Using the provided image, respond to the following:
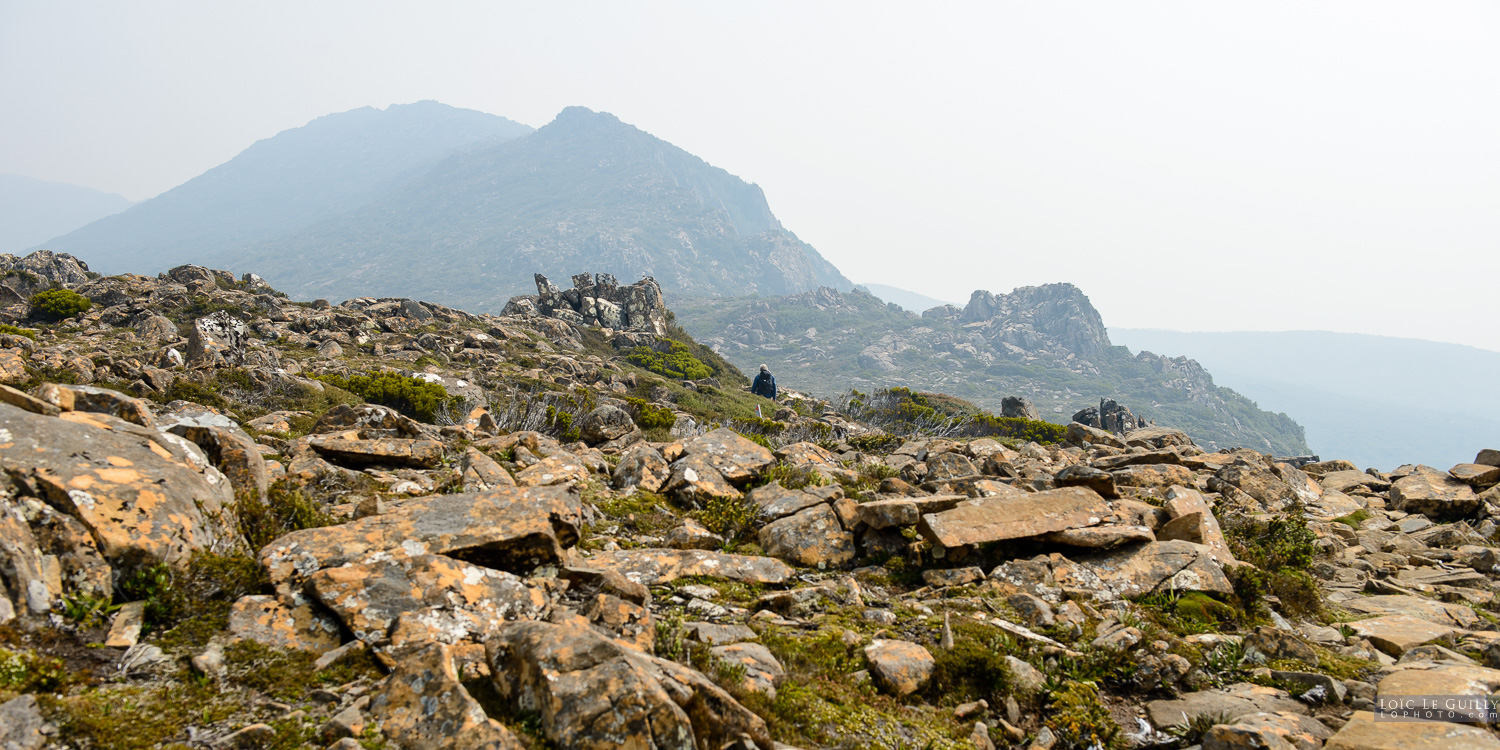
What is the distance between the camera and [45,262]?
46.2m

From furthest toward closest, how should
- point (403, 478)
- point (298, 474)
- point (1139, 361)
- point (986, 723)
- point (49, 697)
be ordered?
point (1139, 361), point (403, 478), point (298, 474), point (986, 723), point (49, 697)

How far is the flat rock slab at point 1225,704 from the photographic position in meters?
4.77

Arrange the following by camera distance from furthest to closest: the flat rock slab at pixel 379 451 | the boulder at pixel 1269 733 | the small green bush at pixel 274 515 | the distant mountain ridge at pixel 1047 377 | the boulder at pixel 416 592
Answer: the distant mountain ridge at pixel 1047 377, the flat rock slab at pixel 379 451, the small green bush at pixel 274 515, the boulder at pixel 416 592, the boulder at pixel 1269 733

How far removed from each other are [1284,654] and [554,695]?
6796 mm

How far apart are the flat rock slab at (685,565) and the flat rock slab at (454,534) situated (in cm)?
74

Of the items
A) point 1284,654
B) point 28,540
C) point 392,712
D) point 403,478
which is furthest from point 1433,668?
point 403,478

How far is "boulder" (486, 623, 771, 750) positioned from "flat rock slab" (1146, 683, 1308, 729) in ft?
11.9

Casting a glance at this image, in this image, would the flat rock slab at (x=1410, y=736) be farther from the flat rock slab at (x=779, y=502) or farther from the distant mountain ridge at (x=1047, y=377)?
the distant mountain ridge at (x=1047, y=377)

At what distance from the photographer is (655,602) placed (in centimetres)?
631

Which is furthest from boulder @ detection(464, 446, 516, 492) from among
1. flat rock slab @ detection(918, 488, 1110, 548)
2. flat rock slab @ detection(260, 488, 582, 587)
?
flat rock slab @ detection(918, 488, 1110, 548)

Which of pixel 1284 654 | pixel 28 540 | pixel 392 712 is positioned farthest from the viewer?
pixel 1284 654

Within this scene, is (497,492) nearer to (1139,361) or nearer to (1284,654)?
(1284,654)

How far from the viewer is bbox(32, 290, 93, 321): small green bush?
35938mm

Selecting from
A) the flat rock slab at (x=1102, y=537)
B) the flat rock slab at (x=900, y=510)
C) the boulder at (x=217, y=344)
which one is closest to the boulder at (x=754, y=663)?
the flat rock slab at (x=900, y=510)
